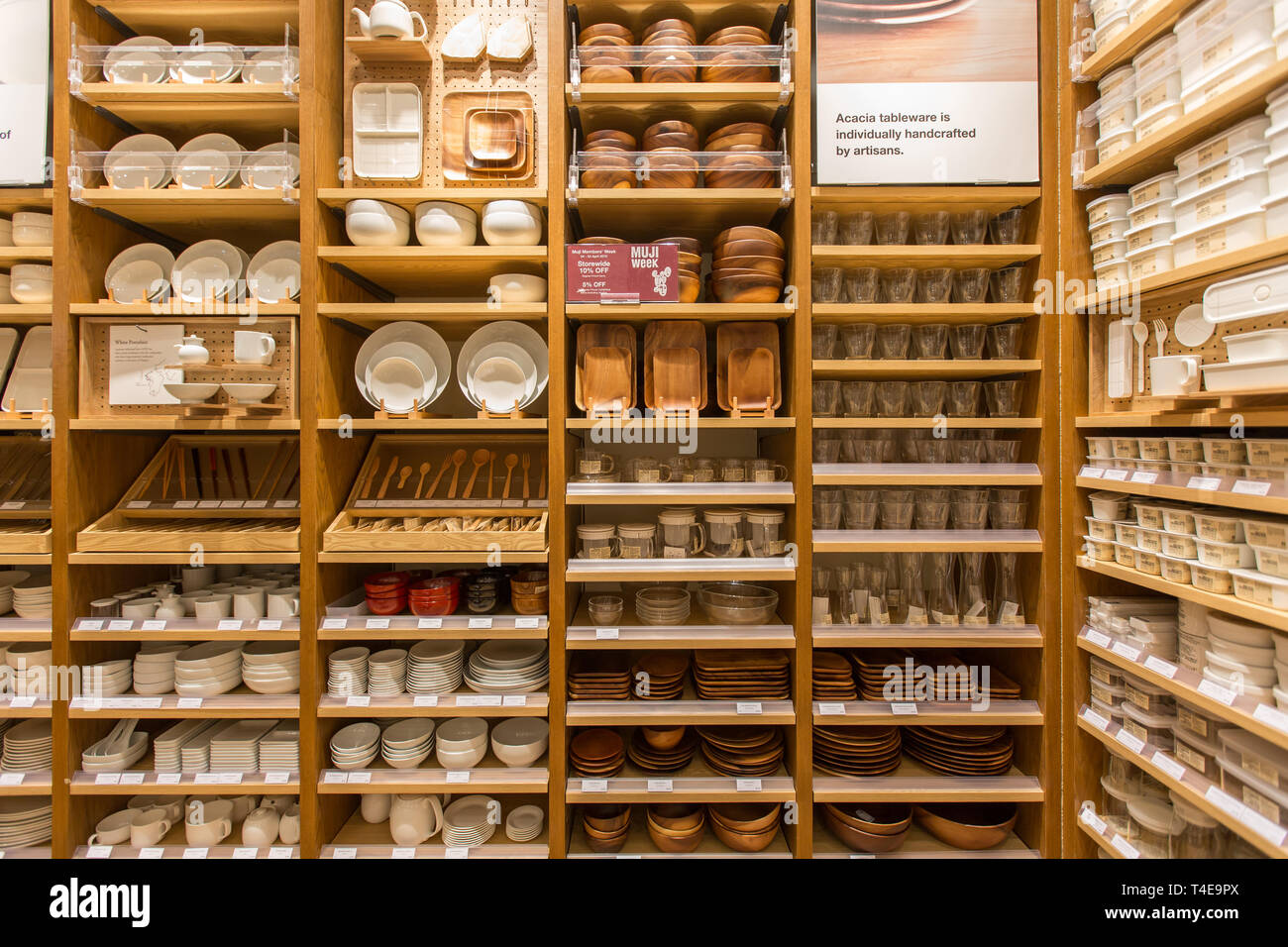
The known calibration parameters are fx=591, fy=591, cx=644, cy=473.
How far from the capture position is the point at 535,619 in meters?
2.12

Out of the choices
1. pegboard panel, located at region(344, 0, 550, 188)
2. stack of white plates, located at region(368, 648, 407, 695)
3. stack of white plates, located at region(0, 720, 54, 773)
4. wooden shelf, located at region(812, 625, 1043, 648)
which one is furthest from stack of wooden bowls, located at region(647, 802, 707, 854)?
pegboard panel, located at region(344, 0, 550, 188)

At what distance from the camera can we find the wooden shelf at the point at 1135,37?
5.44ft

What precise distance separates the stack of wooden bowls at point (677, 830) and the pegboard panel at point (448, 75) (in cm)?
239

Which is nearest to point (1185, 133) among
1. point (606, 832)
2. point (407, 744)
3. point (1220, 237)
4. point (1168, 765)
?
point (1220, 237)

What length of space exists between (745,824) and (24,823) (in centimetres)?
266

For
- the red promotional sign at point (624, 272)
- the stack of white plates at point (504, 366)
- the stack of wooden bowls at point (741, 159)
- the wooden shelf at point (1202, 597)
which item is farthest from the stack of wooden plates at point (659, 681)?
the stack of wooden bowls at point (741, 159)

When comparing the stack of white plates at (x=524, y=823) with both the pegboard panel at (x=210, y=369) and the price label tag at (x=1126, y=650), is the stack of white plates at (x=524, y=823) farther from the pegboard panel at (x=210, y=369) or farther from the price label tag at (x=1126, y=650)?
the price label tag at (x=1126, y=650)

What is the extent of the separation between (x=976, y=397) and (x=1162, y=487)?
698mm

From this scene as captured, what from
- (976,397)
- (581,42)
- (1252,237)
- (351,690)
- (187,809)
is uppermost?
(581,42)

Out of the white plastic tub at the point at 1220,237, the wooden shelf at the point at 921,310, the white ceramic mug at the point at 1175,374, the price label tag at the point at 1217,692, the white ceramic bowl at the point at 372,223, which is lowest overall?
the price label tag at the point at 1217,692

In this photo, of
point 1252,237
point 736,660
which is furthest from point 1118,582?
Result: point 736,660

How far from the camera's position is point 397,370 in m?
2.29

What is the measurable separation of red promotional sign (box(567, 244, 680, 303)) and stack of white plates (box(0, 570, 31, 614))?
8.34 ft

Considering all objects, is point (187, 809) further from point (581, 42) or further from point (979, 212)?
point (979, 212)
